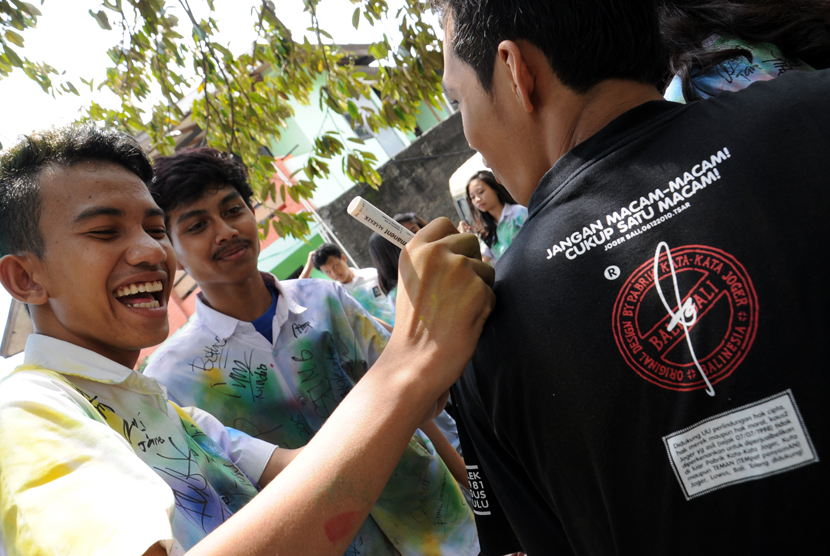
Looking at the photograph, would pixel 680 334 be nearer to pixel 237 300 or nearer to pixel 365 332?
pixel 365 332

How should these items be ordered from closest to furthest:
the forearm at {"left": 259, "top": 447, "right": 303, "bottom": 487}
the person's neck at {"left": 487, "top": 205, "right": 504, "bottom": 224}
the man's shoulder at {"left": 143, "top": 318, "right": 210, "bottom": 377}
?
the forearm at {"left": 259, "top": 447, "right": 303, "bottom": 487}
the man's shoulder at {"left": 143, "top": 318, "right": 210, "bottom": 377}
the person's neck at {"left": 487, "top": 205, "right": 504, "bottom": 224}

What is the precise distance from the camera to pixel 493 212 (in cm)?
554

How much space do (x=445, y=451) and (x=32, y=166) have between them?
198 centimetres

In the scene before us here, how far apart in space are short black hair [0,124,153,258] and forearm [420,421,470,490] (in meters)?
1.70

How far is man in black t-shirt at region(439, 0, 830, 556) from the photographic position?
85 cm

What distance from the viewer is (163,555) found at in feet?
2.85

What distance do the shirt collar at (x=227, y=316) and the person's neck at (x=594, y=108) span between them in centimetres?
160

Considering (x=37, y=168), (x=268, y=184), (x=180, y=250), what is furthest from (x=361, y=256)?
(x=37, y=168)

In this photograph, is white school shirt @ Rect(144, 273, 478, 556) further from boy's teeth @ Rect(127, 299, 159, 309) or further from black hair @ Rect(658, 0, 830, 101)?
black hair @ Rect(658, 0, 830, 101)

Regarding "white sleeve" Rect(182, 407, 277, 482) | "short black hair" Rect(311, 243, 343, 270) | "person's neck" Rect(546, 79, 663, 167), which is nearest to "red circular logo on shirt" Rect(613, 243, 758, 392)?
"person's neck" Rect(546, 79, 663, 167)

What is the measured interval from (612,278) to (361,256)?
1059 centimetres

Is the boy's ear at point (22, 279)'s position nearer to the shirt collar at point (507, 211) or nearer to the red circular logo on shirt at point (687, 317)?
the red circular logo on shirt at point (687, 317)

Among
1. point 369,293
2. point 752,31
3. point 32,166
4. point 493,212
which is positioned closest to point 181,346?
point 32,166

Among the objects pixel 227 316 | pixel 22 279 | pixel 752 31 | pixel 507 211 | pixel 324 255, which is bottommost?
pixel 507 211
